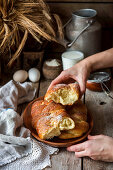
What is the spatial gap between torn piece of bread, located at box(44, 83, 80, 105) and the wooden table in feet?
0.67

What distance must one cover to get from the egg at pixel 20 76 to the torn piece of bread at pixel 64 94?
0.47 metres

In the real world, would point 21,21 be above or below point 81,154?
above

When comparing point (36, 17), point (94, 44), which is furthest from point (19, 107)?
point (94, 44)

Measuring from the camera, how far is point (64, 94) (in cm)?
137

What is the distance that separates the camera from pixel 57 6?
6.63ft

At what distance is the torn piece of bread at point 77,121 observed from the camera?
48.7 inches

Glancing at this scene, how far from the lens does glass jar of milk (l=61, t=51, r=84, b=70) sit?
1.82 m

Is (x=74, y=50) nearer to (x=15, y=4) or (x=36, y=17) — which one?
(x=36, y=17)

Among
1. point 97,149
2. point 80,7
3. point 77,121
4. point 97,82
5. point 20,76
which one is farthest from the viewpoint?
A: point 80,7

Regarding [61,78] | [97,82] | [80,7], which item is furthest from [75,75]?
[80,7]

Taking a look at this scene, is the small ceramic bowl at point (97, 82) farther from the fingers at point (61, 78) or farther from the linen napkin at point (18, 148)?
the linen napkin at point (18, 148)

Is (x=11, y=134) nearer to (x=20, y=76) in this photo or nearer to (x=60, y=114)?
(x=60, y=114)

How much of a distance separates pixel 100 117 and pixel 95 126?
9 centimetres

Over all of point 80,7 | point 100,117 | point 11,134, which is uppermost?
point 80,7
